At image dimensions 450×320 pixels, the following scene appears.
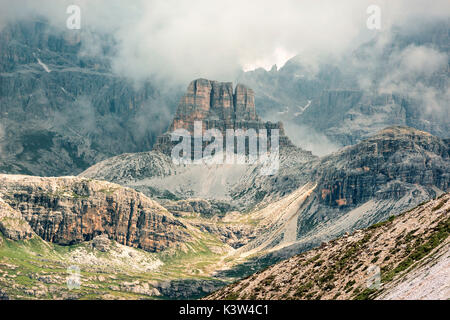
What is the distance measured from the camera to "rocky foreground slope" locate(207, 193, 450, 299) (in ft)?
276

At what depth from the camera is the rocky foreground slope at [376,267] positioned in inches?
3317

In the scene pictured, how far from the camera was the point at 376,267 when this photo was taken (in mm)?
102938

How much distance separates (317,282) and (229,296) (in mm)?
20892
